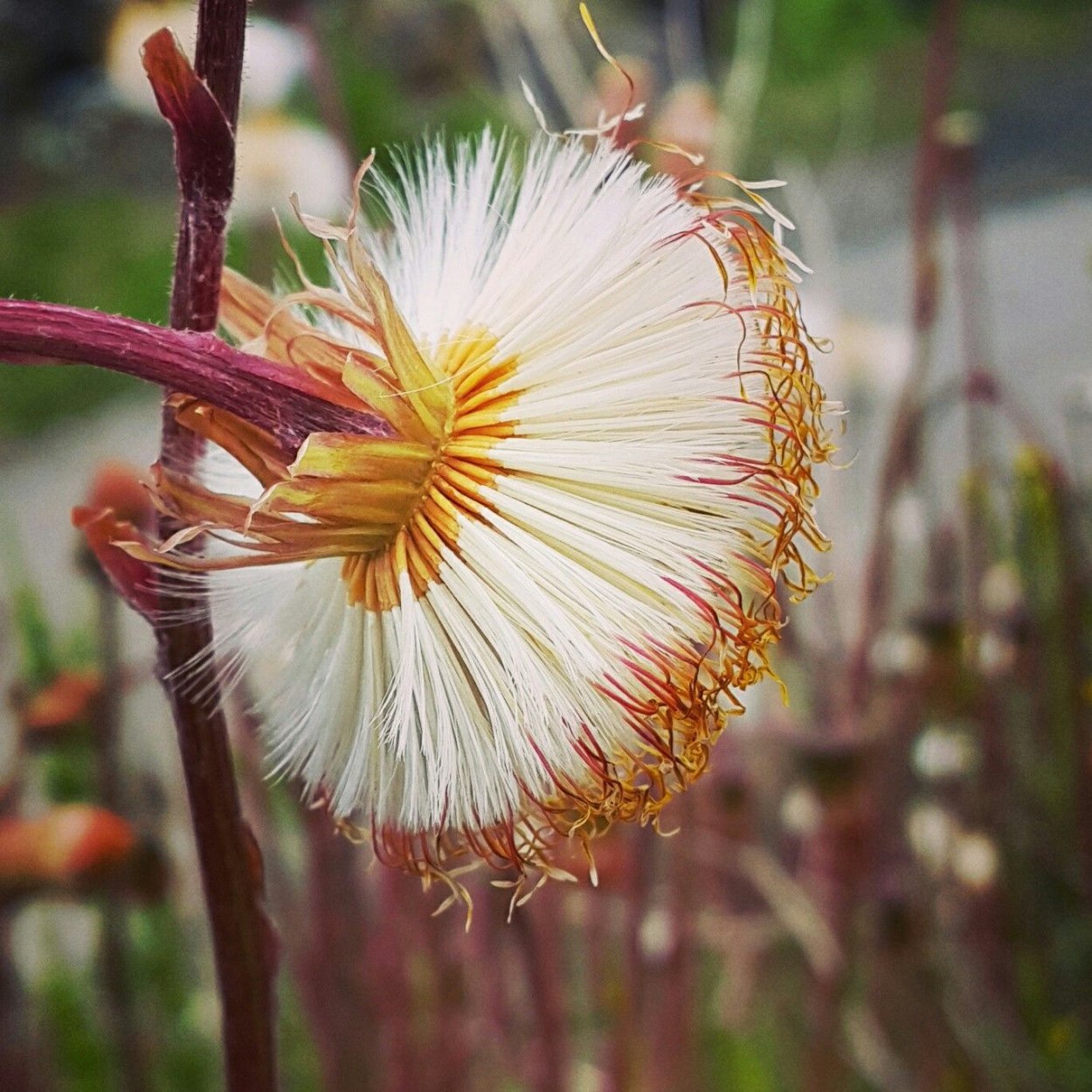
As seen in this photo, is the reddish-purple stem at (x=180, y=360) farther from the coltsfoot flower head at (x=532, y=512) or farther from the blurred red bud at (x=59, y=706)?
the blurred red bud at (x=59, y=706)

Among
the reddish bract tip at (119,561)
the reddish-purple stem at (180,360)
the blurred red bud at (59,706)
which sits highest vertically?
the reddish-purple stem at (180,360)

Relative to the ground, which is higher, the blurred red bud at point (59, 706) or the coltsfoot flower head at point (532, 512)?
the coltsfoot flower head at point (532, 512)

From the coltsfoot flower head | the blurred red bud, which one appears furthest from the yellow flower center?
the blurred red bud

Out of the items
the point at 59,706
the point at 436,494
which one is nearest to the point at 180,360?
the point at 436,494

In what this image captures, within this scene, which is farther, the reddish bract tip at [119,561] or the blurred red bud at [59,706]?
the blurred red bud at [59,706]

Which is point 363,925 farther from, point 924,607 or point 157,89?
point 157,89

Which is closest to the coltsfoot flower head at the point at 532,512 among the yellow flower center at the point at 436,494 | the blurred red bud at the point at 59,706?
the yellow flower center at the point at 436,494

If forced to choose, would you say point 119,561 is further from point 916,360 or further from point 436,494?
point 916,360

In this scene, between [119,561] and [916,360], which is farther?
[916,360]
